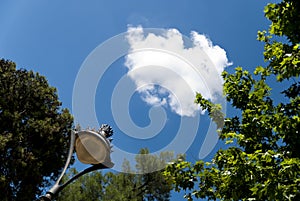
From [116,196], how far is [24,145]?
6289 millimetres

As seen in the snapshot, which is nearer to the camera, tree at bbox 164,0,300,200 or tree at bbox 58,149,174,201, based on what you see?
tree at bbox 164,0,300,200

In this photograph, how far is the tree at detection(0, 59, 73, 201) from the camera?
15.5m

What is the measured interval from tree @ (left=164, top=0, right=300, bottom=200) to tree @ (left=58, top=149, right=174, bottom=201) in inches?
489

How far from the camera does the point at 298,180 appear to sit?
484cm

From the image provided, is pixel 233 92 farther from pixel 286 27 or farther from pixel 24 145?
pixel 24 145

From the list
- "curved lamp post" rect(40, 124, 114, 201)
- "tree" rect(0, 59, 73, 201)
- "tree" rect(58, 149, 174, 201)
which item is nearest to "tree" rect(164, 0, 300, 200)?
"curved lamp post" rect(40, 124, 114, 201)

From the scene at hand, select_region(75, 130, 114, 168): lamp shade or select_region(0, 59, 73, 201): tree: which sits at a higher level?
select_region(0, 59, 73, 201): tree

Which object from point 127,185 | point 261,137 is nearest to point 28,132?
point 127,185

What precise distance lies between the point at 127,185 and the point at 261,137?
16140 millimetres

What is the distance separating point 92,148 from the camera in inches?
162

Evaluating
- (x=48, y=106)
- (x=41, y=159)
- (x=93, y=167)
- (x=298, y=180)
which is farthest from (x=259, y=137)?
(x=48, y=106)

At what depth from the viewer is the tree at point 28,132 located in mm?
15516

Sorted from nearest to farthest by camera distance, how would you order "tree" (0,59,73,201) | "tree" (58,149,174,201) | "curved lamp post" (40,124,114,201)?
"curved lamp post" (40,124,114,201) < "tree" (0,59,73,201) < "tree" (58,149,174,201)

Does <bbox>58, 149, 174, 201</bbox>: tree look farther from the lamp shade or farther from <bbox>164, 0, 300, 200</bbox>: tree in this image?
the lamp shade
